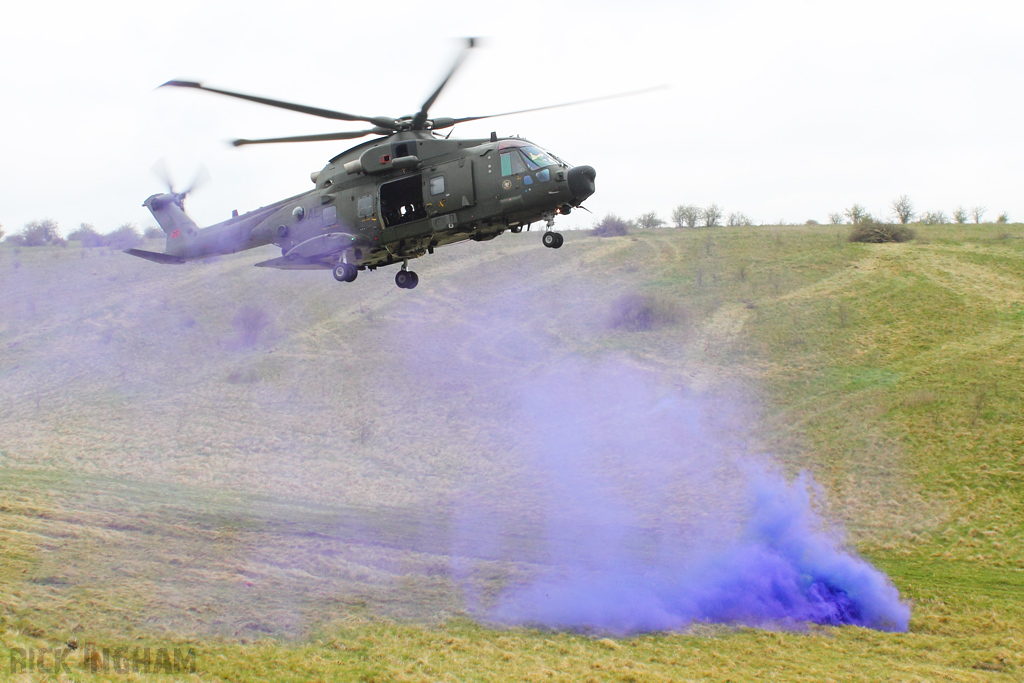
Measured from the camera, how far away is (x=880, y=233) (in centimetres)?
4562

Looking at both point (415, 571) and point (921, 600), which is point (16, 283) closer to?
point (415, 571)

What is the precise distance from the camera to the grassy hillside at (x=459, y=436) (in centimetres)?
1747

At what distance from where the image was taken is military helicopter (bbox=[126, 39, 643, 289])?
1603 cm

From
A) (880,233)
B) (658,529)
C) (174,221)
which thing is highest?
(174,221)

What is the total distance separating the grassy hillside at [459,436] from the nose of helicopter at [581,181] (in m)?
10.3

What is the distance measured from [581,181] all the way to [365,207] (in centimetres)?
523

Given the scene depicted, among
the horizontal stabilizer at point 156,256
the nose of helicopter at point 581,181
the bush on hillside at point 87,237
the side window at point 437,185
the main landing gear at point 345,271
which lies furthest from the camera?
the bush on hillside at point 87,237

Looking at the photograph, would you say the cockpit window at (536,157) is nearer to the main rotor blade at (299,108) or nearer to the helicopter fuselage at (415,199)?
the helicopter fuselage at (415,199)

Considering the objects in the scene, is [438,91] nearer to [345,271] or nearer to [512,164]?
[512,164]

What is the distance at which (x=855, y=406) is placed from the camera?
27016 millimetres

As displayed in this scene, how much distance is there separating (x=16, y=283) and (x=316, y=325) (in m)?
24.4

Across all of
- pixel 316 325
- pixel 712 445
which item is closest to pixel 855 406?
pixel 712 445

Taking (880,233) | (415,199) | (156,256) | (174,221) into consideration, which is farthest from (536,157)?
(880,233)

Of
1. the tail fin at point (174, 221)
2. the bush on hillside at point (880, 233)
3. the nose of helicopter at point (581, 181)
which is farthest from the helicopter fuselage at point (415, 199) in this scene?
the bush on hillside at point (880, 233)
